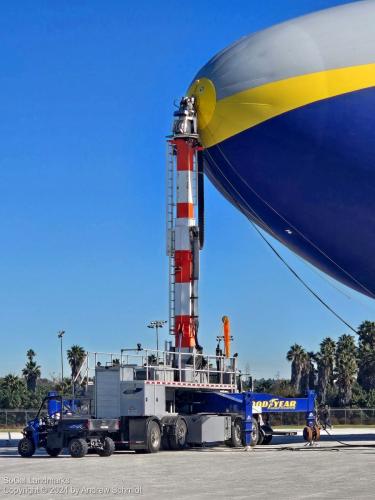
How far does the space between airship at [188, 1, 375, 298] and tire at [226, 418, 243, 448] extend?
21.5 ft

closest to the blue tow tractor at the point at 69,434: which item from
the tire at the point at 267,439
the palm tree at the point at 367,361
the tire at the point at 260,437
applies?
the tire at the point at 260,437

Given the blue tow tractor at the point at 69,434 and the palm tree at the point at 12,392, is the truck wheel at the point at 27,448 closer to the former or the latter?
the blue tow tractor at the point at 69,434

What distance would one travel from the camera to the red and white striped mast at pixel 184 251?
117ft

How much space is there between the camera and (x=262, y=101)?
30.4 meters

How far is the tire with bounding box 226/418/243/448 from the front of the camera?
34.2 metres

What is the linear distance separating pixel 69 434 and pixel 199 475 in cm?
914

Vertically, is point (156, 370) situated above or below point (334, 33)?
below

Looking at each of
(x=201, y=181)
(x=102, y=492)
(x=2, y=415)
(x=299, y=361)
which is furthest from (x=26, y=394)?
(x=102, y=492)

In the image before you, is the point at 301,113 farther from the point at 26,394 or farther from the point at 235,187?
the point at 26,394

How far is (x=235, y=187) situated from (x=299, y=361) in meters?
73.4

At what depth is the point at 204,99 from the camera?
3284 cm

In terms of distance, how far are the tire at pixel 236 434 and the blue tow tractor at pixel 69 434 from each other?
4981 mm

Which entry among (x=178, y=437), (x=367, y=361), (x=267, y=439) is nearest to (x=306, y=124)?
(x=178, y=437)

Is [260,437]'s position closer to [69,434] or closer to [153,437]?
[153,437]
